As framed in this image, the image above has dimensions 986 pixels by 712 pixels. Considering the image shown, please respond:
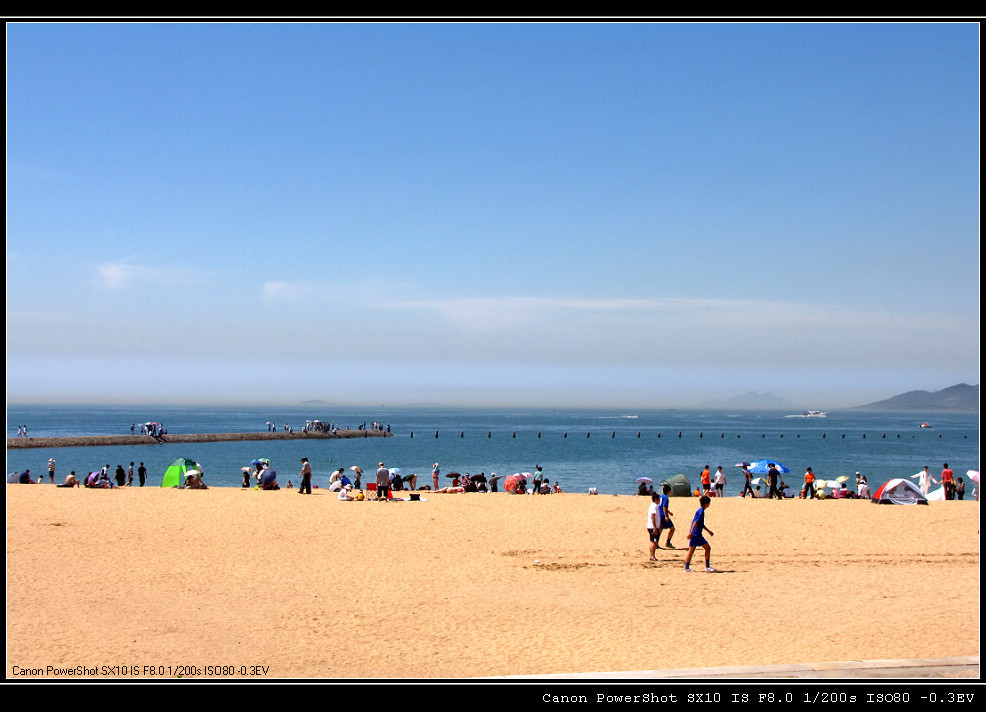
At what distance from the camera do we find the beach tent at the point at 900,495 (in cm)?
2384

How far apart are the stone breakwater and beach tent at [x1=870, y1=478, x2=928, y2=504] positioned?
76.7 meters

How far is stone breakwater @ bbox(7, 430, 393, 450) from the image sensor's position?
7631cm

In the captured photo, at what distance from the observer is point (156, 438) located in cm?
8550

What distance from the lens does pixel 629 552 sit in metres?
16.2

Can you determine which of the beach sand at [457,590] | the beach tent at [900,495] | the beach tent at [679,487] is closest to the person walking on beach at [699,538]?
the beach sand at [457,590]

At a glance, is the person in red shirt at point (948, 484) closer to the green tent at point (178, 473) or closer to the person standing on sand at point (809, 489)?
the person standing on sand at point (809, 489)

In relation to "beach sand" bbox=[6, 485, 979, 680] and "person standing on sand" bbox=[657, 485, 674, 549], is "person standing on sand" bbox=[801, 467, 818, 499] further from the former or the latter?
"person standing on sand" bbox=[657, 485, 674, 549]

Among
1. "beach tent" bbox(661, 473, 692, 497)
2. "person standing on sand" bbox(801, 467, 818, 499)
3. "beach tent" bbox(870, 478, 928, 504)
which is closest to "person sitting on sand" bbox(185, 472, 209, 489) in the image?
"beach tent" bbox(661, 473, 692, 497)

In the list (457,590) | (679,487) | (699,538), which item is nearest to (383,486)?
(679,487)

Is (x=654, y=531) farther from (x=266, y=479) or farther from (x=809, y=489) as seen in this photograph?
(x=266, y=479)
